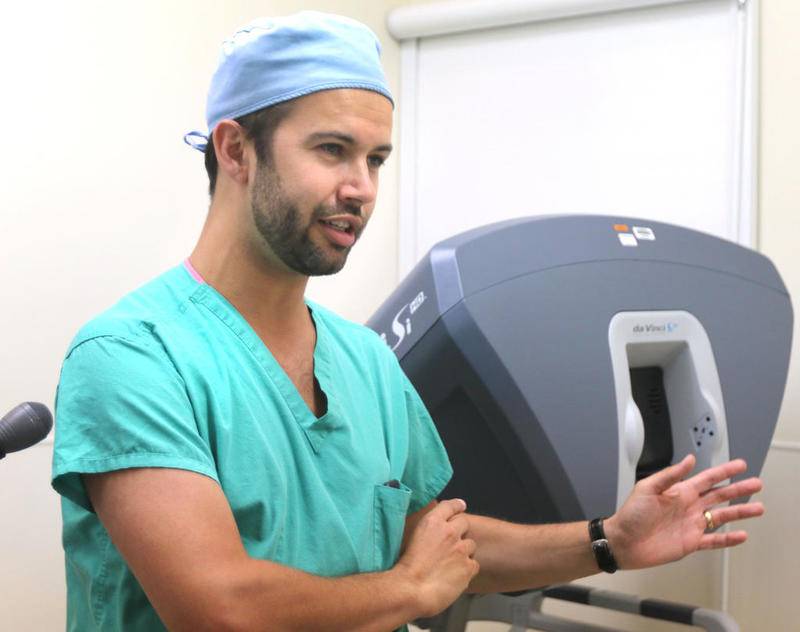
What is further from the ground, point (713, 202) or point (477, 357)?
point (713, 202)

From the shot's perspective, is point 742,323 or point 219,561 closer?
point 219,561

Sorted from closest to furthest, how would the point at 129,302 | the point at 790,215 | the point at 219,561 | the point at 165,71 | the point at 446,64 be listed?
the point at 219,561, the point at 129,302, the point at 165,71, the point at 790,215, the point at 446,64

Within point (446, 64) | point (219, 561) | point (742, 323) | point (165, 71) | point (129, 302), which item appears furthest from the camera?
point (446, 64)

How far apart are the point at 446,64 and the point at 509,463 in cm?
159

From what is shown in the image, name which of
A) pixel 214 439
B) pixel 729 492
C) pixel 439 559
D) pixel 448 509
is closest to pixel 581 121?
pixel 729 492

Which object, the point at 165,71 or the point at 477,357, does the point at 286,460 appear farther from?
the point at 165,71

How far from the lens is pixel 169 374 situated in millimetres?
1039

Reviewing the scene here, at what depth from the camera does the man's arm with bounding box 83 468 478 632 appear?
0.96m

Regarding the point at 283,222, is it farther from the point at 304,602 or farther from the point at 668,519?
the point at 668,519

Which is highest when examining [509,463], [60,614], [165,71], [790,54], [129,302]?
[790,54]

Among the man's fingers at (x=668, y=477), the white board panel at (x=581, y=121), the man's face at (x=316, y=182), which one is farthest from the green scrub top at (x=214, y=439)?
the white board panel at (x=581, y=121)

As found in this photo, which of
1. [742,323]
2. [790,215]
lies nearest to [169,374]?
[742,323]

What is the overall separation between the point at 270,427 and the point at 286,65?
1.31ft

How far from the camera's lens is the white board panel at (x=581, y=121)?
252 centimetres
